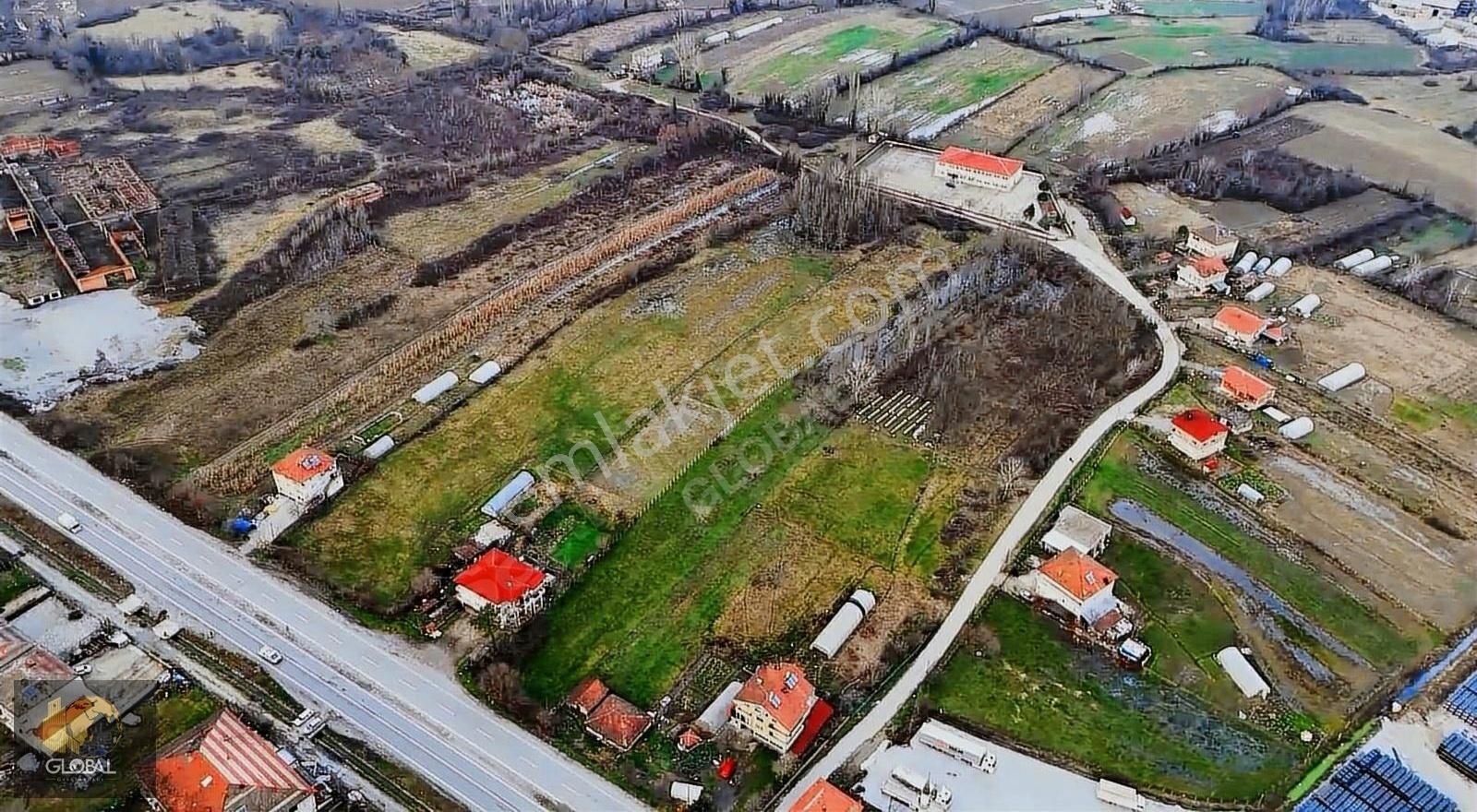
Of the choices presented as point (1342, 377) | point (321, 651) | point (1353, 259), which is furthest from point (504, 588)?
point (1353, 259)

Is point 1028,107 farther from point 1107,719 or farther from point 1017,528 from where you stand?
point 1107,719

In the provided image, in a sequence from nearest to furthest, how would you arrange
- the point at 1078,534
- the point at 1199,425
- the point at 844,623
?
the point at 844,623 < the point at 1078,534 < the point at 1199,425

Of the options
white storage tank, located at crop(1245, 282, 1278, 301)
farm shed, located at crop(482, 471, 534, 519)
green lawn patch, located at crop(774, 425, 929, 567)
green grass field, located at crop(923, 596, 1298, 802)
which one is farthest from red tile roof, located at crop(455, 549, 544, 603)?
white storage tank, located at crop(1245, 282, 1278, 301)

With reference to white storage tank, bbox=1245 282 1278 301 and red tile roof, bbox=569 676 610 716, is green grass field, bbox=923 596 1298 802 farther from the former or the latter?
white storage tank, bbox=1245 282 1278 301

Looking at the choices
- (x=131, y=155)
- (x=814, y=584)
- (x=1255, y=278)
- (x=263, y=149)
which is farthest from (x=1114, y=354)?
(x=131, y=155)

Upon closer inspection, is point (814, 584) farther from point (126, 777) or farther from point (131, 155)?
point (131, 155)

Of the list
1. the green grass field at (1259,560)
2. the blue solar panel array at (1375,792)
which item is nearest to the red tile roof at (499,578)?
the green grass field at (1259,560)
